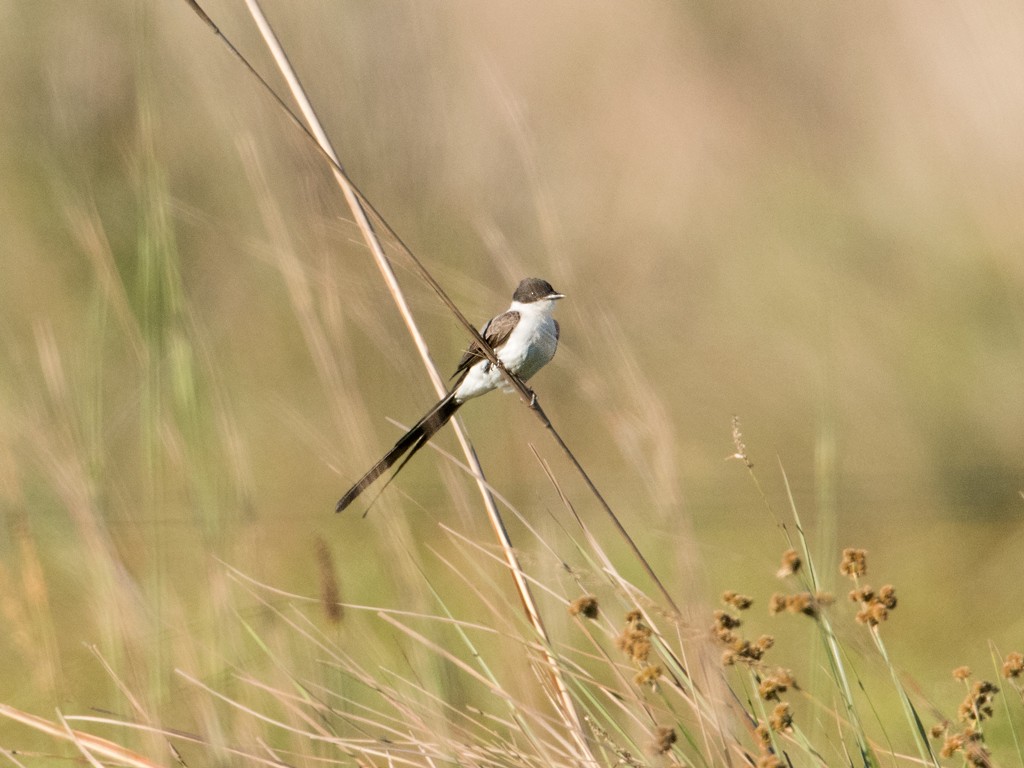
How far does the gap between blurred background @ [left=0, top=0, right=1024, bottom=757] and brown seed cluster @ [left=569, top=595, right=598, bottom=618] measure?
6.52ft

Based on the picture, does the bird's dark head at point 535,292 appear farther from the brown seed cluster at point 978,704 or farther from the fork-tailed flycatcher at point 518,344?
the brown seed cluster at point 978,704

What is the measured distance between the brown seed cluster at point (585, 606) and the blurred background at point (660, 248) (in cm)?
199

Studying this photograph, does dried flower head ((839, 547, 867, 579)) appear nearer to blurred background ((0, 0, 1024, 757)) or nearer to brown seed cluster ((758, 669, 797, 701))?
brown seed cluster ((758, 669, 797, 701))

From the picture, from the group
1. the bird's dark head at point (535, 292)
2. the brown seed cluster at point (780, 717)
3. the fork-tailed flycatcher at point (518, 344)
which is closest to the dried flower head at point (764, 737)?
the brown seed cluster at point (780, 717)

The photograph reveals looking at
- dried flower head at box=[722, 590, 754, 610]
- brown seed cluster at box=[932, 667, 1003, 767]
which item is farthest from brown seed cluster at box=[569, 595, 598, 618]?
brown seed cluster at box=[932, 667, 1003, 767]

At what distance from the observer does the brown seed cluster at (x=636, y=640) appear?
1.32 meters

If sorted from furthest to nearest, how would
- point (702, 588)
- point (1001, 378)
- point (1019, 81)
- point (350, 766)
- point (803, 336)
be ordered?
point (803, 336) → point (1001, 378) → point (1019, 81) → point (350, 766) → point (702, 588)

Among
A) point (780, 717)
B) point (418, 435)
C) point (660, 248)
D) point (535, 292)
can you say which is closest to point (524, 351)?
point (535, 292)

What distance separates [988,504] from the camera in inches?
173

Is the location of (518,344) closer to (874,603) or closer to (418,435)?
(418,435)

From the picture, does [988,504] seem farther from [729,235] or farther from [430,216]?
[430,216]

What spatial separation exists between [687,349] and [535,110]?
1.27 meters

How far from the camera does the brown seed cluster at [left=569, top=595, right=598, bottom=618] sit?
1.31 meters

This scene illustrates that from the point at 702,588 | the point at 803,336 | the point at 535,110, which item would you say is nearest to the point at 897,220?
the point at 803,336
